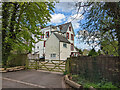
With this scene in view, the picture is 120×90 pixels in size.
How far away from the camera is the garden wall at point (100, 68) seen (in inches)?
187

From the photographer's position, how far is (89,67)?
601 cm

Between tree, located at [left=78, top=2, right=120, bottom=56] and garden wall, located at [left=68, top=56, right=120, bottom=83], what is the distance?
0.78 m

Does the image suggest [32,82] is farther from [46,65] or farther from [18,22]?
[18,22]

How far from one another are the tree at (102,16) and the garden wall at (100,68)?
0.78 m

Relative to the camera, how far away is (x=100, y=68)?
5355 millimetres

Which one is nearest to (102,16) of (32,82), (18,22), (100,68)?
(100,68)

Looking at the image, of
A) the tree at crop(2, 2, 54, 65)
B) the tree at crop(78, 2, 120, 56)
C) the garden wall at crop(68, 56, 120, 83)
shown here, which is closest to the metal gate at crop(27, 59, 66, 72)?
the tree at crop(2, 2, 54, 65)

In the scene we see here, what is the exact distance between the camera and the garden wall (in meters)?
4.74

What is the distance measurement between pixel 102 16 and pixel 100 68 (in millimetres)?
2851

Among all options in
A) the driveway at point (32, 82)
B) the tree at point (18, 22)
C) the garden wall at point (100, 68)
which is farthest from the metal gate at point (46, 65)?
the garden wall at point (100, 68)

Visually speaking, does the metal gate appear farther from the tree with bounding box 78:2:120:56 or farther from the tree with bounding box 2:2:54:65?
the tree with bounding box 78:2:120:56

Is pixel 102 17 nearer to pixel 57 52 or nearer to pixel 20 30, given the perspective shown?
pixel 20 30

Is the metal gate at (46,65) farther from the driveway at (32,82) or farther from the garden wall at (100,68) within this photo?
the garden wall at (100,68)

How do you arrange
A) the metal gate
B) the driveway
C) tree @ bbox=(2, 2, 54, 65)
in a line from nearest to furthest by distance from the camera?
the driveway
the metal gate
tree @ bbox=(2, 2, 54, 65)
